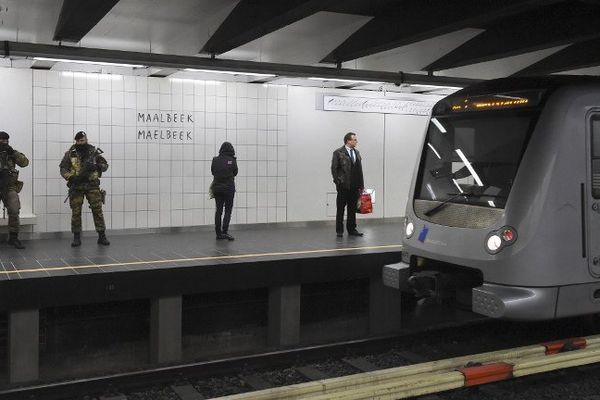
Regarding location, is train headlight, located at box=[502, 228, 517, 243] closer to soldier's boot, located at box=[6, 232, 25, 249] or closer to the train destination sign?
the train destination sign

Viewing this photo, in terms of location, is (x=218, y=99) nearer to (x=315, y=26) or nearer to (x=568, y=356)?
(x=315, y=26)

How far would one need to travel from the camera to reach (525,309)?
598 cm

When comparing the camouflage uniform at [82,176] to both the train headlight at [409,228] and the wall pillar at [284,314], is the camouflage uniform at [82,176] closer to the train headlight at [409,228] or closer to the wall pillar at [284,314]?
the wall pillar at [284,314]

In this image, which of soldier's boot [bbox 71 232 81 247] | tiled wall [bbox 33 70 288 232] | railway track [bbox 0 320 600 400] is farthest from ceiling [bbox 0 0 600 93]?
railway track [bbox 0 320 600 400]

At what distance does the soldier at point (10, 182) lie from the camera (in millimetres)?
9344

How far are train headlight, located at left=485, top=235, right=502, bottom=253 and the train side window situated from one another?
102 cm

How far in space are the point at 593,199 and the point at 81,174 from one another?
664 cm

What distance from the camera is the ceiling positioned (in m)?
7.56

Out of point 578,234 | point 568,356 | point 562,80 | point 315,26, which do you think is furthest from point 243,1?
point 568,356

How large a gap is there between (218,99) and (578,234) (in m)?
7.27

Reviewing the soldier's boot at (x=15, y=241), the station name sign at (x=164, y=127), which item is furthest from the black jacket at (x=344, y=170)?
the soldier's boot at (x=15, y=241)

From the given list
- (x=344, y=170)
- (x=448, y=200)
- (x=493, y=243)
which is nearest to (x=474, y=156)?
(x=448, y=200)

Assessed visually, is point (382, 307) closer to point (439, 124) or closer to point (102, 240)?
point (439, 124)

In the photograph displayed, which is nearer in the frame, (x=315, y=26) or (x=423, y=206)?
(x=423, y=206)
